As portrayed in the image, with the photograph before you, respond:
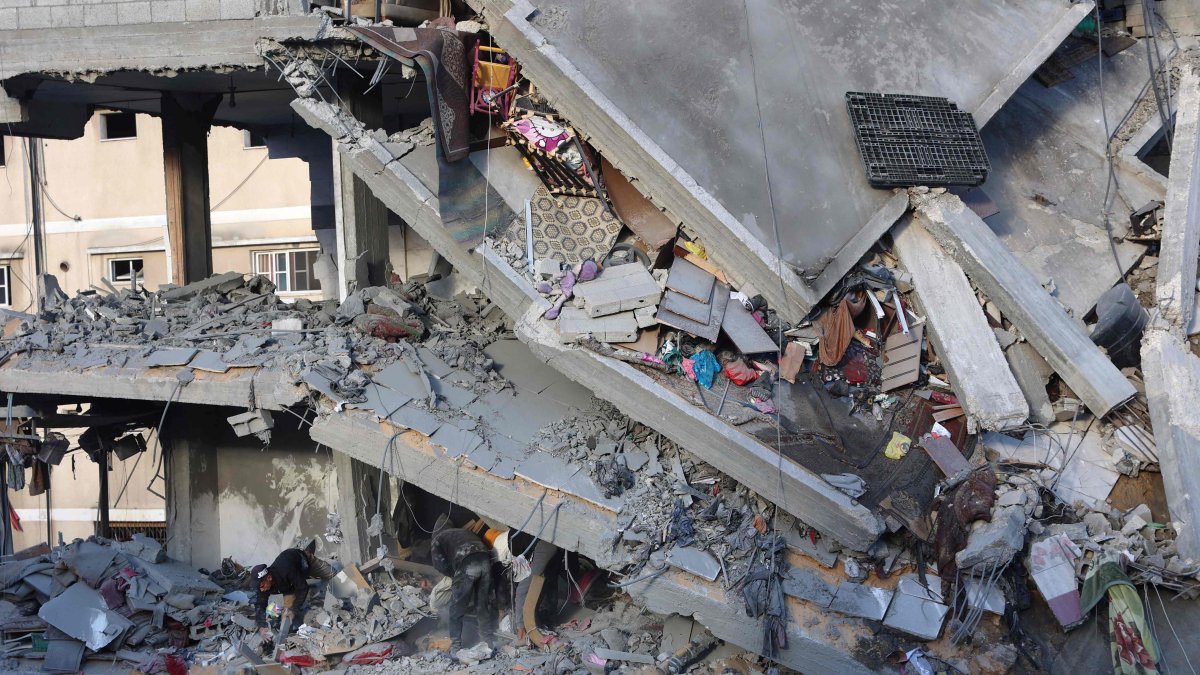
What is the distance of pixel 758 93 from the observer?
422 inches

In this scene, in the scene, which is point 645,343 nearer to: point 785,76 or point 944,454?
point 944,454

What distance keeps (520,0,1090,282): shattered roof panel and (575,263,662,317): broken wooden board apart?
1051mm

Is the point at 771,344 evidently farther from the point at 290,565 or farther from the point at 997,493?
the point at 290,565

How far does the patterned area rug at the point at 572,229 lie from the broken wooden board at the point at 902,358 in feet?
9.58

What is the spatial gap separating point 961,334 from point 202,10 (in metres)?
8.64

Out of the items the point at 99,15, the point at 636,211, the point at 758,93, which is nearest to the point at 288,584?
the point at 636,211

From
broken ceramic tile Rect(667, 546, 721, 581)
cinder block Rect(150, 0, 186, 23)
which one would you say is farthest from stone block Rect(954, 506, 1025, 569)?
cinder block Rect(150, 0, 186, 23)

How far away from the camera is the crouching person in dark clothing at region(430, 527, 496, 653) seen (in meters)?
10.8

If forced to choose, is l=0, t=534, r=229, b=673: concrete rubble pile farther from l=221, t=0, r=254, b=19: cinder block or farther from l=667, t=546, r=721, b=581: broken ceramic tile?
l=221, t=0, r=254, b=19: cinder block

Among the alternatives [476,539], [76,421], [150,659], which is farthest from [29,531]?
[476,539]

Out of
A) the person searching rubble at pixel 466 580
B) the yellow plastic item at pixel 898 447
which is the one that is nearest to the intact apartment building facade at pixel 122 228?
the person searching rubble at pixel 466 580

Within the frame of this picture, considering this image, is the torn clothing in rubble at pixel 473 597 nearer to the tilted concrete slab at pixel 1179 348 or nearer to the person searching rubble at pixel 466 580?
the person searching rubble at pixel 466 580

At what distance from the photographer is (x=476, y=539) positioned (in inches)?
435

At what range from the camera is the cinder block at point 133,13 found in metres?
11.9
